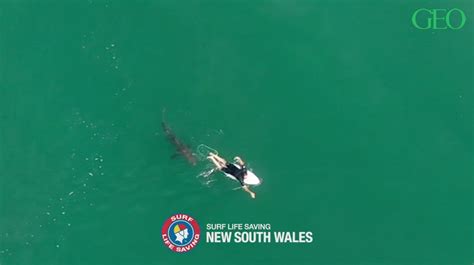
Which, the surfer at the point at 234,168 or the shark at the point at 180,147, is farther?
the shark at the point at 180,147

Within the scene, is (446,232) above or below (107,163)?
below

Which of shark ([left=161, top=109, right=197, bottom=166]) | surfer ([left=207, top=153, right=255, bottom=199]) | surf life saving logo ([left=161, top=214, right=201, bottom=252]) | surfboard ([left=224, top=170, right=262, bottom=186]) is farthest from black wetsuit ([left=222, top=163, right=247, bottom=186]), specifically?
surf life saving logo ([left=161, top=214, right=201, bottom=252])

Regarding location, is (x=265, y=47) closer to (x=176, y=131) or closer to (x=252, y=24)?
(x=252, y=24)

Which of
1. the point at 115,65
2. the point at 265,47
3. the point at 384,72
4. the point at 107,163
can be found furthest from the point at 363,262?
the point at 115,65

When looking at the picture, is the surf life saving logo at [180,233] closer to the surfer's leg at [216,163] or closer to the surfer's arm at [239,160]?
the surfer's leg at [216,163]

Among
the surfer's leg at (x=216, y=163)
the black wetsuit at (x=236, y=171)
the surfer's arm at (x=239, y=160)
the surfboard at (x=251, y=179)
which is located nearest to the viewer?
the black wetsuit at (x=236, y=171)

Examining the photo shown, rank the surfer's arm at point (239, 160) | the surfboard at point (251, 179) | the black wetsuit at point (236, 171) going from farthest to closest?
1. the surfer's arm at point (239, 160)
2. the surfboard at point (251, 179)
3. the black wetsuit at point (236, 171)

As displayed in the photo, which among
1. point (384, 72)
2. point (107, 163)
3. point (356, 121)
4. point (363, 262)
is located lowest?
point (363, 262)

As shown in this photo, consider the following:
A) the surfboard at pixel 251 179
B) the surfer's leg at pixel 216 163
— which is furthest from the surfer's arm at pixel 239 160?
the surfer's leg at pixel 216 163
